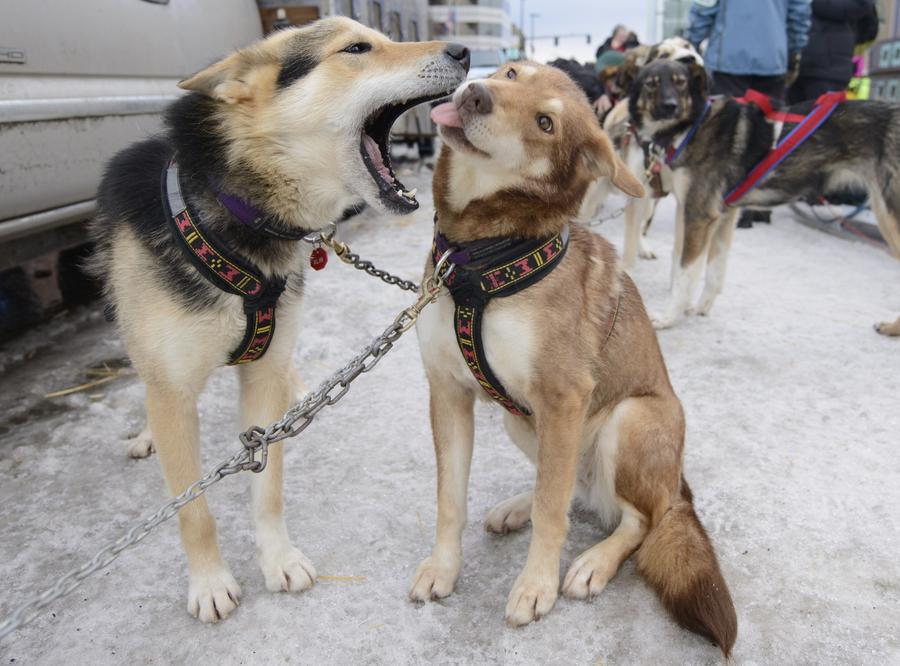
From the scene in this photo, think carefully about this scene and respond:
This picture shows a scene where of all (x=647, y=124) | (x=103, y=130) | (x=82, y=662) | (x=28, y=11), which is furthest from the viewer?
(x=647, y=124)

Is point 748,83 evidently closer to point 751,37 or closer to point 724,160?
point 751,37

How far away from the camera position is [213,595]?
80.2 inches

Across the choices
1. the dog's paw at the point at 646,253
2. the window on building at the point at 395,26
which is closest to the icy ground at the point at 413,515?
the dog's paw at the point at 646,253

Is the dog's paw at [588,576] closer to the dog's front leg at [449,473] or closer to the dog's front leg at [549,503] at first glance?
the dog's front leg at [549,503]

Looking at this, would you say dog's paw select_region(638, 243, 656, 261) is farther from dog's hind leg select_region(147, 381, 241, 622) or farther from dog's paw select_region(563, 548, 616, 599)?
dog's hind leg select_region(147, 381, 241, 622)

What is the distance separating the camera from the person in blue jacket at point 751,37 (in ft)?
19.3

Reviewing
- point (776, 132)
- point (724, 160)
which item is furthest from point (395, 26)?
point (776, 132)

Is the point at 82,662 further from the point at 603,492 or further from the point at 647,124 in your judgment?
the point at 647,124

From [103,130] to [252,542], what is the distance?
204 cm

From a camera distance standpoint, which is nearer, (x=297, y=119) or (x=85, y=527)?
(x=297, y=119)

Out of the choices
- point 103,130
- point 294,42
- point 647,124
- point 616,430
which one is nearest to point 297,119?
point 294,42

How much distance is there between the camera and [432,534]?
2420mm

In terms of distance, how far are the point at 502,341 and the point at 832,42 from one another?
23.1ft

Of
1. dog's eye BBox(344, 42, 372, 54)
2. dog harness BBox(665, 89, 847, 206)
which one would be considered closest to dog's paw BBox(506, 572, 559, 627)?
dog's eye BBox(344, 42, 372, 54)
